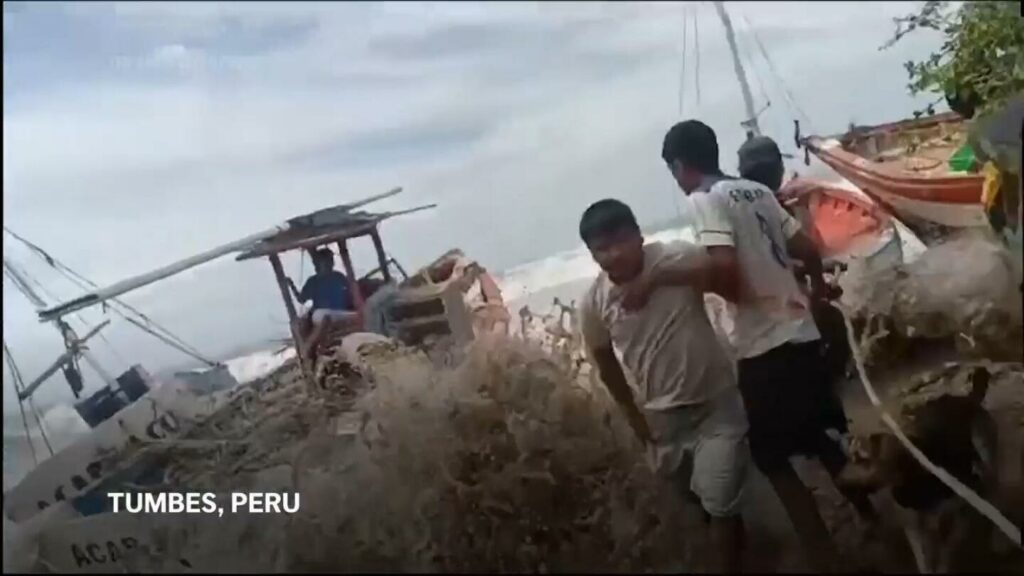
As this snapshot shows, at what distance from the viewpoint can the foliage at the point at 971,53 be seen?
1.39 metres

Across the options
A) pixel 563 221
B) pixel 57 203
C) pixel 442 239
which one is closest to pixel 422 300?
pixel 442 239

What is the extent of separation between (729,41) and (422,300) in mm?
457

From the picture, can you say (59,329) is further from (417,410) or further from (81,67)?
(417,410)

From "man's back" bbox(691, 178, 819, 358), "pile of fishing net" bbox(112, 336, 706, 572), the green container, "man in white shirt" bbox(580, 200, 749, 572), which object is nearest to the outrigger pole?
"pile of fishing net" bbox(112, 336, 706, 572)

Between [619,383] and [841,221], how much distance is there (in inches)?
12.9

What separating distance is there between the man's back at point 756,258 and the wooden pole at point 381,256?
334 mm

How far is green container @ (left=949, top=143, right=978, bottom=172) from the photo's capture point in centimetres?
134

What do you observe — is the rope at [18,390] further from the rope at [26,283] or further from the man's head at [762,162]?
the man's head at [762,162]

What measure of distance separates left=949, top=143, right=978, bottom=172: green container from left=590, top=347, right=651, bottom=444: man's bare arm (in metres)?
0.47

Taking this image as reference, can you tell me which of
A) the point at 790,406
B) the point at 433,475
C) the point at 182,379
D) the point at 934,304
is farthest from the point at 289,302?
the point at 934,304

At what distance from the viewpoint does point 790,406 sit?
128 centimetres

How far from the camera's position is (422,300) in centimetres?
125

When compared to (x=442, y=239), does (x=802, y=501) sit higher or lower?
lower

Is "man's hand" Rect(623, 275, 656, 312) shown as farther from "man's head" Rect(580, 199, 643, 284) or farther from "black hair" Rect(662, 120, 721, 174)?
"black hair" Rect(662, 120, 721, 174)
